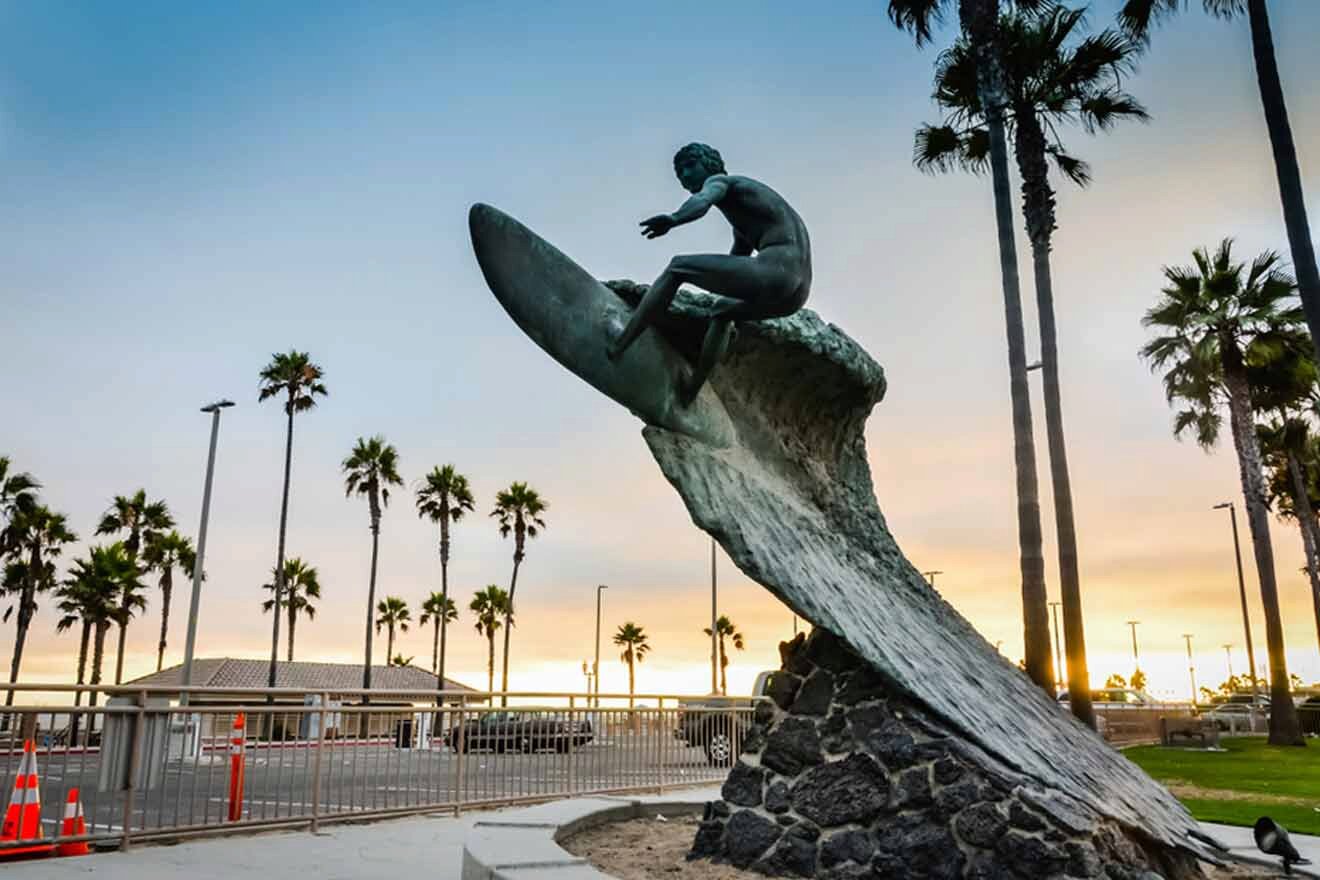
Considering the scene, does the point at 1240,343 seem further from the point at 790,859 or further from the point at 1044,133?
the point at 790,859

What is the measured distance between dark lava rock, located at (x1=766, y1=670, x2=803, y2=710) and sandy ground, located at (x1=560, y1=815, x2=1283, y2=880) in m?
1.05

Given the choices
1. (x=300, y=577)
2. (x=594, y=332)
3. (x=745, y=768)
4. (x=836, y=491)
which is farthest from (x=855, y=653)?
(x=300, y=577)

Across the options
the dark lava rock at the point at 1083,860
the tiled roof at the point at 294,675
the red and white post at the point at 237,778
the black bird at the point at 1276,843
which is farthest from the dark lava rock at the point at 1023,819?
the tiled roof at the point at 294,675

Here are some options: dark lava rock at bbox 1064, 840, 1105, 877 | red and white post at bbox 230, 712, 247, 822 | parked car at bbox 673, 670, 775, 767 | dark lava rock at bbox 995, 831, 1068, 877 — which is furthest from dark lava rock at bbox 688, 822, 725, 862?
parked car at bbox 673, 670, 775, 767

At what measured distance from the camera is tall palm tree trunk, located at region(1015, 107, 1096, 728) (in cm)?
1425

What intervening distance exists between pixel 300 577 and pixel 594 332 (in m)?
57.0

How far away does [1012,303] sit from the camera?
603 inches

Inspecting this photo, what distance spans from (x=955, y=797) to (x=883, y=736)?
0.52 meters

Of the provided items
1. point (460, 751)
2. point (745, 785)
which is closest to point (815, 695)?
point (745, 785)

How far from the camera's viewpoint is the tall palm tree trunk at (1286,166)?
10.7 metres

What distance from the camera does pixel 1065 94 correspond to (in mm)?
17453

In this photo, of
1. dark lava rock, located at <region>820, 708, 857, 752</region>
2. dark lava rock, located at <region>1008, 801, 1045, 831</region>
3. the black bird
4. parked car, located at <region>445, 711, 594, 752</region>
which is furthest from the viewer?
parked car, located at <region>445, 711, 594, 752</region>

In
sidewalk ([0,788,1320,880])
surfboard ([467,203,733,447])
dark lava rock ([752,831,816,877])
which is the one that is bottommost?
sidewalk ([0,788,1320,880])

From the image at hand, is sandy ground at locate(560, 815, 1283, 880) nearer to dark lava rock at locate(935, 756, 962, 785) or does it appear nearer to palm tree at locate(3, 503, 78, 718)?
dark lava rock at locate(935, 756, 962, 785)
